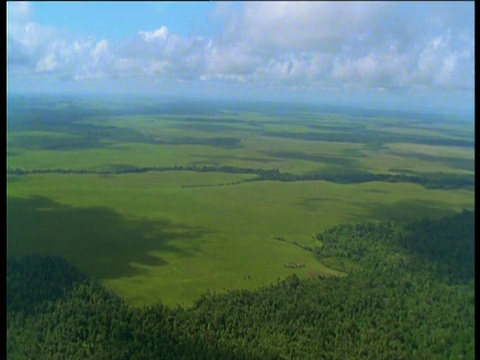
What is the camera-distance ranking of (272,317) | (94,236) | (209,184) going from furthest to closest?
(209,184) < (94,236) < (272,317)

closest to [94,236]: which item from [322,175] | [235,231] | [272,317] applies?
[235,231]

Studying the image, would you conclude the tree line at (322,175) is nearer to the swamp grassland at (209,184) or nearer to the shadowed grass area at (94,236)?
the swamp grassland at (209,184)

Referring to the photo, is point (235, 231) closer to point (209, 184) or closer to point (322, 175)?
point (209, 184)

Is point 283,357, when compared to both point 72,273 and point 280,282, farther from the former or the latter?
point 72,273

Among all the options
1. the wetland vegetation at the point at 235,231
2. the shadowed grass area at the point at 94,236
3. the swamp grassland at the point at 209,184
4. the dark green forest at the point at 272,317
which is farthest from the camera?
the swamp grassland at the point at 209,184

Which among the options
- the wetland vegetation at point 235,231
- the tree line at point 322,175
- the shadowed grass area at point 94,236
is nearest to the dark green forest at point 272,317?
the wetland vegetation at point 235,231
